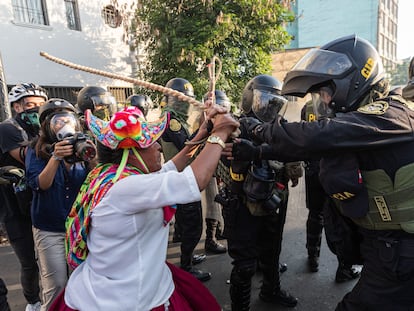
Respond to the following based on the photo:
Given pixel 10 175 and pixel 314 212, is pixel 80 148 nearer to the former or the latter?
pixel 10 175

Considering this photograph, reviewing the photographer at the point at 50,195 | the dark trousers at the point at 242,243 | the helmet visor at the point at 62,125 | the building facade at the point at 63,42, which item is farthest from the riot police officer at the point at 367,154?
the building facade at the point at 63,42

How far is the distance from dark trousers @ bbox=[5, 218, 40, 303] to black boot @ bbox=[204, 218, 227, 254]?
2122 millimetres

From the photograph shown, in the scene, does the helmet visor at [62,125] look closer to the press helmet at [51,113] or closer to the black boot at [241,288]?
the press helmet at [51,113]

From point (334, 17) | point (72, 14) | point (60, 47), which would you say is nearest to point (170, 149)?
point (60, 47)

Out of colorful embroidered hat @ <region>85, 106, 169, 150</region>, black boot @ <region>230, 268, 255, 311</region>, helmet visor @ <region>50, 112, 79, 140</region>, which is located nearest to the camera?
colorful embroidered hat @ <region>85, 106, 169, 150</region>

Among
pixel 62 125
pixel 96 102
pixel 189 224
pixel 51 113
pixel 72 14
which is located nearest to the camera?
pixel 62 125

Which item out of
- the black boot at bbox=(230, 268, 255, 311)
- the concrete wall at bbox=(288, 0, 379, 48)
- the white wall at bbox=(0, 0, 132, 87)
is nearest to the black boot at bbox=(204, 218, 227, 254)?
the black boot at bbox=(230, 268, 255, 311)

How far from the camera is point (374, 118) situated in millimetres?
1485

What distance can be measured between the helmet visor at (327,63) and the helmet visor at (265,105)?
0.92 m

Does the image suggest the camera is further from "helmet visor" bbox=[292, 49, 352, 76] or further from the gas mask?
"helmet visor" bbox=[292, 49, 352, 76]

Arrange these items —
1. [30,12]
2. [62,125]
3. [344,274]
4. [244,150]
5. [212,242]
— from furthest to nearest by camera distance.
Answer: [30,12] → [212,242] → [344,274] → [62,125] → [244,150]

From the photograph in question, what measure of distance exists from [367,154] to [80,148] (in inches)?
66.5

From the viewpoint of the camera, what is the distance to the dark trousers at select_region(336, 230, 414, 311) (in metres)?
1.51

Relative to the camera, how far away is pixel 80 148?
2.00 meters
